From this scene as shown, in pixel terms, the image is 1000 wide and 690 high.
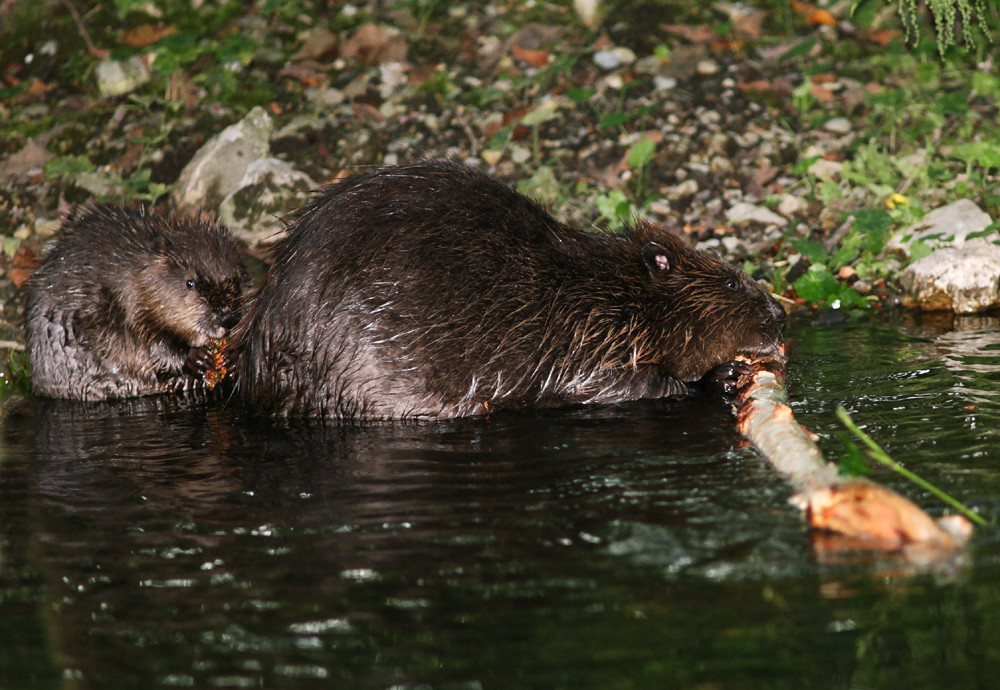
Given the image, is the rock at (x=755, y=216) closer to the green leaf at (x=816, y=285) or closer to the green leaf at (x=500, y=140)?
the green leaf at (x=816, y=285)


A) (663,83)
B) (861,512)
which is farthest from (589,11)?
(861,512)

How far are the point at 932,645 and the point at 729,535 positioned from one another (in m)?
0.71

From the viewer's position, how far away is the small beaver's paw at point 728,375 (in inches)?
200

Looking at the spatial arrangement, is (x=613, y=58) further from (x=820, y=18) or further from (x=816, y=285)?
(x=816, y=285)

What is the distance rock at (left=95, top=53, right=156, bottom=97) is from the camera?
8.70 meters

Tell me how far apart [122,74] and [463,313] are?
5166 millimetres

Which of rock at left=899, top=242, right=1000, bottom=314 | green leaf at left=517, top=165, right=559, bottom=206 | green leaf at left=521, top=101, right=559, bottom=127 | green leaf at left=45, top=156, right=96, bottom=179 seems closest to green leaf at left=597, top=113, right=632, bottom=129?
green leaf at left=521, top=101, right=559, bottom=127

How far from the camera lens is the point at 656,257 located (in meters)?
5.36

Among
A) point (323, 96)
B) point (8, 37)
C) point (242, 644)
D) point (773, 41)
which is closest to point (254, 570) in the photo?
point (242, 644)

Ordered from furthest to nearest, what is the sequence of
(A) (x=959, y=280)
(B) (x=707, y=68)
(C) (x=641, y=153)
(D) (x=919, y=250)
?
(B) (x=707, y=68), (C) (x=641, y=153), (D) (x=919, y=250), (A) (x=959, y=280)

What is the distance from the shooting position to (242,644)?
2.71m

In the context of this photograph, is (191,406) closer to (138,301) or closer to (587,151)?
(138,301)

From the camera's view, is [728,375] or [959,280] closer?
[728,375]

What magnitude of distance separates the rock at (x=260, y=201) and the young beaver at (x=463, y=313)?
2.42 metres
